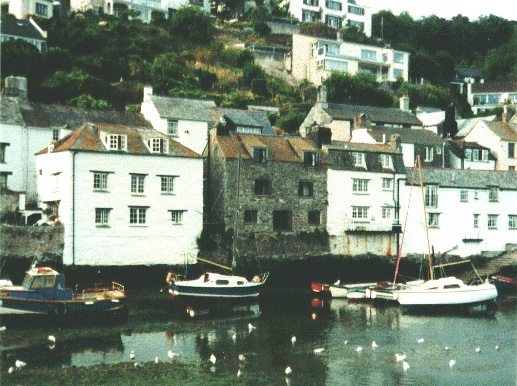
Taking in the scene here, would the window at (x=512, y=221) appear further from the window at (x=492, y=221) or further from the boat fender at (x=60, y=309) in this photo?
the boat fender at (x=60, y=309)

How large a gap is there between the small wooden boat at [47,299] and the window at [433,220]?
31.0 metres

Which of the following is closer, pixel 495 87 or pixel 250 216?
pixel 250 216

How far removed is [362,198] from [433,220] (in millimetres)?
6640

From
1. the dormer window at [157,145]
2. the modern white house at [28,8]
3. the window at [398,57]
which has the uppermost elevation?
the modern white house at [28,8]

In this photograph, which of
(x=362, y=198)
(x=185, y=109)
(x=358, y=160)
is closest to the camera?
(x=362, y=198)

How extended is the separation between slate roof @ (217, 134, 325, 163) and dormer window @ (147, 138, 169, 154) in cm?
515

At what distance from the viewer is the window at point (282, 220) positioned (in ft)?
186

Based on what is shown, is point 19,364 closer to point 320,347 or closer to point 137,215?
point 320,347

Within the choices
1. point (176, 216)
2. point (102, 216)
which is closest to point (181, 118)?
point (176, 216)

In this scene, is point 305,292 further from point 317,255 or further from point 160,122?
point 160,122

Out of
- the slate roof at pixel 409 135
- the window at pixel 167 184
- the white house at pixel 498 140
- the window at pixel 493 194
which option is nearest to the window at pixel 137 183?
the window at pixel 167 184

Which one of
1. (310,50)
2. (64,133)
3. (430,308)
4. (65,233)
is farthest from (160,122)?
(310,50)

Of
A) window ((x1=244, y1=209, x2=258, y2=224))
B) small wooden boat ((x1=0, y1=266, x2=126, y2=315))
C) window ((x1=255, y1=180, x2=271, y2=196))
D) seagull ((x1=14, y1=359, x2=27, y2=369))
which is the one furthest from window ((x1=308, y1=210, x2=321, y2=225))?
seagull ((x1=14, y1=359, x2=27, y2=369))

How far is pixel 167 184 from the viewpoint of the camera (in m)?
52.5
